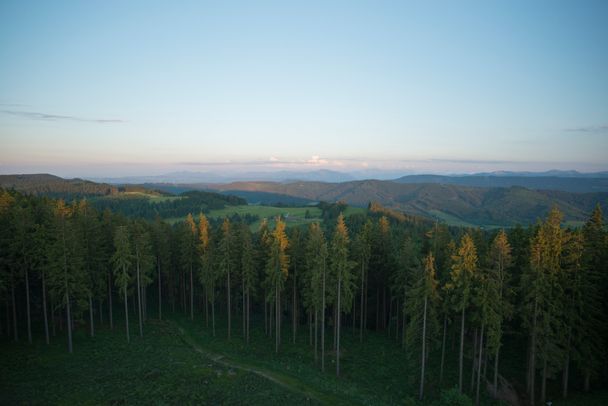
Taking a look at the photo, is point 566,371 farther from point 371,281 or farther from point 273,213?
point 273,213

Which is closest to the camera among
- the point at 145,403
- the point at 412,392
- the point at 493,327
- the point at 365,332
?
the point at 145,403

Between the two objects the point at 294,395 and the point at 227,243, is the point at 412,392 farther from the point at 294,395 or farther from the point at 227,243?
the point at 227,243

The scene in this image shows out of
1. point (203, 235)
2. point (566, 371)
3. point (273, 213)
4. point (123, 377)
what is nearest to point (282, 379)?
point (123, 377)

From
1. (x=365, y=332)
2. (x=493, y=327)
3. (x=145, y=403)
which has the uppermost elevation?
(x=493, y=327)

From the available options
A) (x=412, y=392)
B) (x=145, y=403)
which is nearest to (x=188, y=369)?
(x=145, y=403)

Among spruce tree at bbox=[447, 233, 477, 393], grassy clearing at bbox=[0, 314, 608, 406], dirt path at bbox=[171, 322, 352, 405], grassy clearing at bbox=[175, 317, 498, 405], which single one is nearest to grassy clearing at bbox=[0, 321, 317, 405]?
grassy clearing at bbox=[0, 314, 608, 406]

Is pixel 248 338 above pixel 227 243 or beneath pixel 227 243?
beneath

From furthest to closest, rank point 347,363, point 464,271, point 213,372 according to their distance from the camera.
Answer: point 347,363, point 213,372, point 464,271

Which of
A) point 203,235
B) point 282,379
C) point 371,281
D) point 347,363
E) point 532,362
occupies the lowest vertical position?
point 347,363
